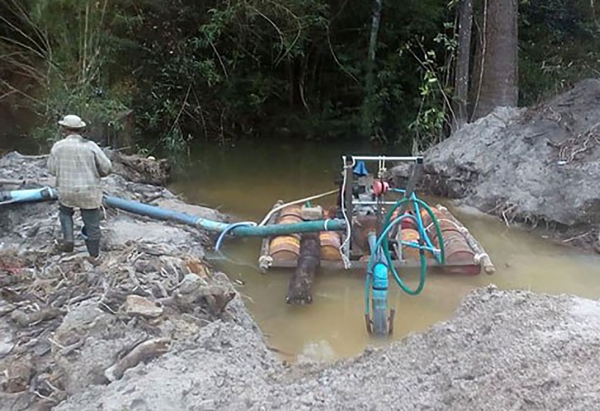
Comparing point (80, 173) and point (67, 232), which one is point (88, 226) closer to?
point (67, 232)

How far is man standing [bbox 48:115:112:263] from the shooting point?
5652 millimetres

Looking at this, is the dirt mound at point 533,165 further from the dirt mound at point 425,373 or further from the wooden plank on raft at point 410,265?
the dirt mound at point 425,373

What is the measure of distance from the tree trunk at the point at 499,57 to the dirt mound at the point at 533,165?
735 millimetres

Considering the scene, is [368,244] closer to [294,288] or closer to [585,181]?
[294,288]

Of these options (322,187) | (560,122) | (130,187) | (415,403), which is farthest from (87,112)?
(415,403)

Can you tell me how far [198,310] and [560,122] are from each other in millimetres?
6899

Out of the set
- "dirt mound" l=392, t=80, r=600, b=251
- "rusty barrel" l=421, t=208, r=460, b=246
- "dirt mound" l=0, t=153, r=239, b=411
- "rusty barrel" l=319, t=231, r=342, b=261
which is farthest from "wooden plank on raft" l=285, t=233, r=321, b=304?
"dirt mound" l=392, t=80, r=600, b=251

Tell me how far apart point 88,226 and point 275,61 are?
35.0 feet

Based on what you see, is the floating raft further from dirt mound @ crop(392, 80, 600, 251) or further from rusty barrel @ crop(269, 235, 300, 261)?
dirt mound @ crop(392, 80, 600, 251)

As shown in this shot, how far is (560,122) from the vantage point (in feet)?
31.0

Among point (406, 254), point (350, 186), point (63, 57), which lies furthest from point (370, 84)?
point (350, 186)

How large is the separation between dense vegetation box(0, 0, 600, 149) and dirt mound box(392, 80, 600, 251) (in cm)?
178

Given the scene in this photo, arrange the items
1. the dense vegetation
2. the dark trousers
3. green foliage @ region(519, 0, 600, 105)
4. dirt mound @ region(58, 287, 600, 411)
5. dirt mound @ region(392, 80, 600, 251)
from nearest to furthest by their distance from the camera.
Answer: dirt mound @ region(58, 287, 600, 411)
the dark trousers
dirt mound @ region(392, 80, 600, 251)
the dense vegetation
green foliage @ region(519, 0, 600, 105)

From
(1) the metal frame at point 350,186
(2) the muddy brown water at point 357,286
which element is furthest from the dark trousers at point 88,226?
Answer: (1) the metal frame at point 350,186
